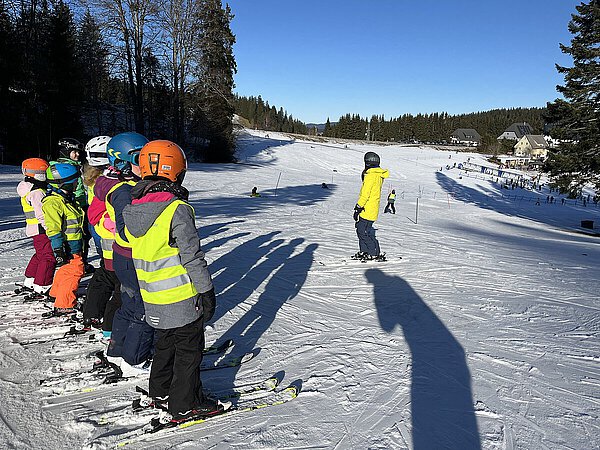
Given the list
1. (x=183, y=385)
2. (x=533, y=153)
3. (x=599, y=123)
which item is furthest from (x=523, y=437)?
(x=533, y=153)

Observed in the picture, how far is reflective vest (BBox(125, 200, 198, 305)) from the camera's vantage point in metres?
2.69

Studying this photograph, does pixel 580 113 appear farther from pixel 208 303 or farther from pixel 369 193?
pixel 208 303

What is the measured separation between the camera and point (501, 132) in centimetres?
13638

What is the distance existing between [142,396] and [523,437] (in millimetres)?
2980

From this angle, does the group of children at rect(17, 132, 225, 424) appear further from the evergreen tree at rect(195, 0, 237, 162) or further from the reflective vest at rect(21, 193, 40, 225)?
the evergreen tree at rect(195, 0, 237, 162)

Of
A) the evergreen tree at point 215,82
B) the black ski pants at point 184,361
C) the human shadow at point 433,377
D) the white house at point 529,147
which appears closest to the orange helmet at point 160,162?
the black ski pants at point 184,361

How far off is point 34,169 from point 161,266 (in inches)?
130

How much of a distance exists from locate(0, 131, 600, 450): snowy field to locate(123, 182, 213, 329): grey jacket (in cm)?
85

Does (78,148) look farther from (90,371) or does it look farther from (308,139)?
(308,139)

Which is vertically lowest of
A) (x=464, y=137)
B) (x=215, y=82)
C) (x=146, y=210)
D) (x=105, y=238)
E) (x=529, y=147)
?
(x=105, y=238)

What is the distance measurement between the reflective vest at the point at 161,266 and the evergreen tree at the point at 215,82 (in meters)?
29.7

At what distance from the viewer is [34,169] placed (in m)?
4.91

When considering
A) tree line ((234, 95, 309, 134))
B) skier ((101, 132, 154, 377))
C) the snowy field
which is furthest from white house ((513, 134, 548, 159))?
skier ((101, 132, 154, 377))

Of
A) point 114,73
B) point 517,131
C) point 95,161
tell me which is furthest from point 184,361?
point 517,131
